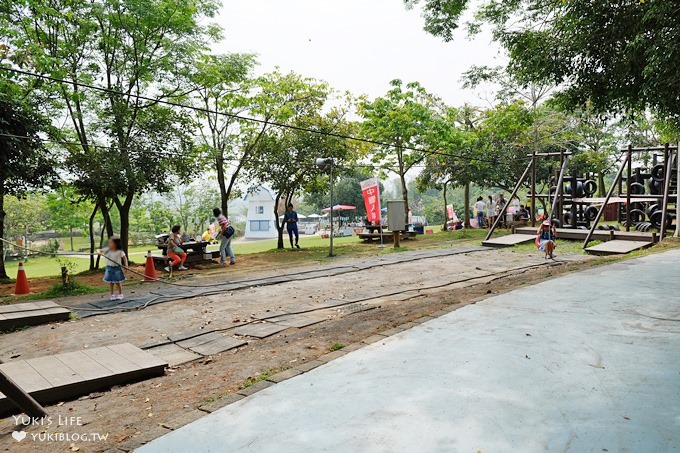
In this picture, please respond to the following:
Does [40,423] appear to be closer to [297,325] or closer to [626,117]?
[297,325]

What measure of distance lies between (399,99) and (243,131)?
7.61m

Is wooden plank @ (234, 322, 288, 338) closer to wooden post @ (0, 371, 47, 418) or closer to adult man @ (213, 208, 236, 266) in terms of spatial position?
wooden post @ (0, 371, 47, 418)

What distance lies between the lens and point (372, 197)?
1772 cm

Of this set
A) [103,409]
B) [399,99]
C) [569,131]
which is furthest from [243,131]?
[569,131]

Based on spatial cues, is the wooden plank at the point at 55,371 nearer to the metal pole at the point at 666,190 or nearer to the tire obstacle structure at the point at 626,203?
the tire obstacle structure at the point at 626,203

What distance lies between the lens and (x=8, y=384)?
3.28 m

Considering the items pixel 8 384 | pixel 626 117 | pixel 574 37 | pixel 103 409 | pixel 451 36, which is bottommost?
pixel 103 409

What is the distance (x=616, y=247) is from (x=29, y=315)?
1315cm

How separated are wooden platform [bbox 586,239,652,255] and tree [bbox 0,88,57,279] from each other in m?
13.9

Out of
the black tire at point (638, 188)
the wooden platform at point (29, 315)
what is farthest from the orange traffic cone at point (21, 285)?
the black tire at point (638, 188)

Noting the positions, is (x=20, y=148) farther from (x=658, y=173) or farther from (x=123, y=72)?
(x=658, y=173)

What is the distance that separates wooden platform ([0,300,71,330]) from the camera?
6.42m

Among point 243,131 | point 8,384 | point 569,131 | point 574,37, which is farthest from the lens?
point 569,131

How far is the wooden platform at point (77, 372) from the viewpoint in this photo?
3.91 metres
